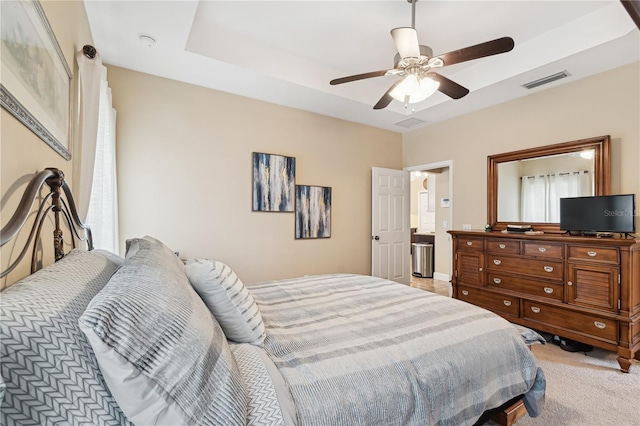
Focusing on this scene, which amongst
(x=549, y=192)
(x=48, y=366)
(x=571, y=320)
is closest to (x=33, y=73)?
(x=48, y=366)

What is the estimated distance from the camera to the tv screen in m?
2.63

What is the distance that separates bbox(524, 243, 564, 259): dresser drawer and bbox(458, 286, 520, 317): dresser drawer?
544mm

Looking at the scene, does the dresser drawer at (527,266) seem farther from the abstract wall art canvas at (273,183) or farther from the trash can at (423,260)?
the trash can at (423,260)

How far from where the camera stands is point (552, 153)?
11.0 feet

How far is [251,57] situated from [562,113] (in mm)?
3542

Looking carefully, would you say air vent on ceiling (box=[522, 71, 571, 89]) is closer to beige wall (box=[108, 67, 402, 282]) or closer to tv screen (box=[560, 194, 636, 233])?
tv screen (box=[560, 194, 636, 233])

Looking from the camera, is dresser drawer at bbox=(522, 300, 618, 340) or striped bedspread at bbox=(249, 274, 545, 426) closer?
striped bedspread at bbox=(249, 274, 545, 426)

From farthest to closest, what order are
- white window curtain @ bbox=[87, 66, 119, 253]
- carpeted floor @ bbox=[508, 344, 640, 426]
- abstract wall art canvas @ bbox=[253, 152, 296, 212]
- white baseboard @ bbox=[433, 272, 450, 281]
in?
white baseboard @ bbox=[433, 272, 450, 281], abstract wall art canvas @ bbox=[253, 152, 296, 212], white window curtain @ bbox=[87, 66, 119, 253], carpeted floor @ bbox=[508, 344, 640, 426]

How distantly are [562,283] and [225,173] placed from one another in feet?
12.5

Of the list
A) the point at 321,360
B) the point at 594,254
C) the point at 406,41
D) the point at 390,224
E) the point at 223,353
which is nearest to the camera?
the point at 223,353

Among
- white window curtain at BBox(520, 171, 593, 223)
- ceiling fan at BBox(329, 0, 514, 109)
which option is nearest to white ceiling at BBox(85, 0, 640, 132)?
ceiling fan at BBox(329, 0, 514, 109)

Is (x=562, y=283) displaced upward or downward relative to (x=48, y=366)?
downward

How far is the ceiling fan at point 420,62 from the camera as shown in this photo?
6.49ft

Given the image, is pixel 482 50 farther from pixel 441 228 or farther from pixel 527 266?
pixel 441 228
